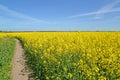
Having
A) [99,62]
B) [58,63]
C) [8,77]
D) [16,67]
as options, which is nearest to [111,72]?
[99,62]

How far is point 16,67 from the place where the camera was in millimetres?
15672

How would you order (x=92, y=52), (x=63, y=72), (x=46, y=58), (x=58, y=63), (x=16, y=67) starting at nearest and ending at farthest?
1. (x=63, y=72)
2. (x=58, y=63)
3. (x=92, y=52)
4. (x=46, y=58)
5. (x=16, y=67)

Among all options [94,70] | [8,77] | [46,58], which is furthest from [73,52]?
[94,70]

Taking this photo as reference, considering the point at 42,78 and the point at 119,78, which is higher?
the point at 119,78

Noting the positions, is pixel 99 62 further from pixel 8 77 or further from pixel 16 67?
pixel 16 67

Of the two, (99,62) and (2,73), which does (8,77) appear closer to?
(2,73)

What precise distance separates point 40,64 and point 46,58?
21.7 inches

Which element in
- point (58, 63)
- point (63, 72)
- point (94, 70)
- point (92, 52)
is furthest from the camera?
point (92, 52)

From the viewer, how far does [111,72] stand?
348 inches

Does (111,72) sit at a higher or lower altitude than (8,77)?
higher

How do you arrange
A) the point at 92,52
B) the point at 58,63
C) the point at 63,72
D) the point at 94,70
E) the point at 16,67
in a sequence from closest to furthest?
the point at 94,70 < the point at 63,72 < the point at 58,63 < the point at 92,52 < the point at 16,67

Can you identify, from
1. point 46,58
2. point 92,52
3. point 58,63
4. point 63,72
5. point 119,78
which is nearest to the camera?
point 119,78

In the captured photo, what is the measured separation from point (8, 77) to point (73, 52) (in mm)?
3574

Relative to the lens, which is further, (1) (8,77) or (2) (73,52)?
(2) (73,52)
